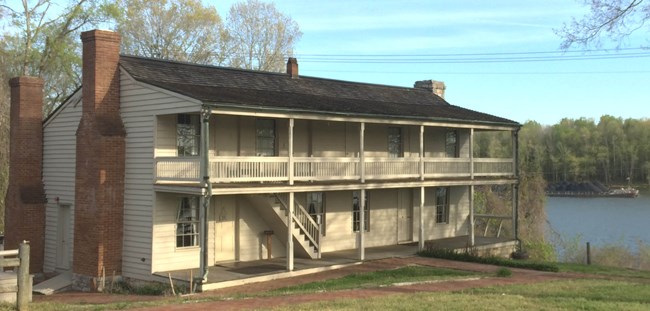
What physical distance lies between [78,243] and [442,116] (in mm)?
12987

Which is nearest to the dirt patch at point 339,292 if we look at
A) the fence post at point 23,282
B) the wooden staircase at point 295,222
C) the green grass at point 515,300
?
the green grass at point 515,300

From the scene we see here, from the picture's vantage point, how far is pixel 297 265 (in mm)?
19219

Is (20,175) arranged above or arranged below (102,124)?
below

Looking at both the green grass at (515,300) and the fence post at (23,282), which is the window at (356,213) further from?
the fence post at (23,282)

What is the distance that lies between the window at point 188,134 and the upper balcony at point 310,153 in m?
0.03

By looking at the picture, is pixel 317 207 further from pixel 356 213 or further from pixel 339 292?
pixel 339 292

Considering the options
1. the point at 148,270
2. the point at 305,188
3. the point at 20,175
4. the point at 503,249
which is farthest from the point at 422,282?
the point at 20,175

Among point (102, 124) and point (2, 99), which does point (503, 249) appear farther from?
point (2, 99)

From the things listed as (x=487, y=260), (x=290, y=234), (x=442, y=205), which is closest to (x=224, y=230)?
(x=290, y=234)

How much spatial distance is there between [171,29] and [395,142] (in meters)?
22.7

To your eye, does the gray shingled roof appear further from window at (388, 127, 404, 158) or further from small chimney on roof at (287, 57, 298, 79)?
window at (388, 127, 404, 158)

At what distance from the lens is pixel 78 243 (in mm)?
18422

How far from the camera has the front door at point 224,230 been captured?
63.8ft

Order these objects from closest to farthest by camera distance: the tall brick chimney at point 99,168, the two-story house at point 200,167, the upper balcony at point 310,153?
1. the upper balcony at point 310,153
2. the two-story house at point 200,167
3. the tall brick chimney at point 99,168
